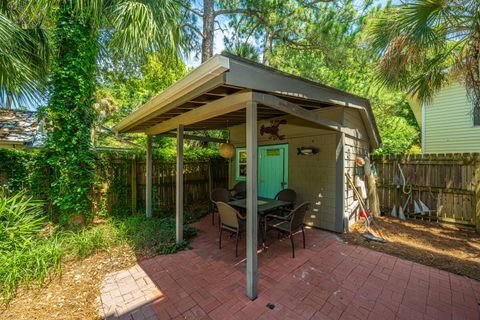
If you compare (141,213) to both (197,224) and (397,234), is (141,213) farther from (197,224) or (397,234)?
(397,234)

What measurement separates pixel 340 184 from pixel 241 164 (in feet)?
11.0

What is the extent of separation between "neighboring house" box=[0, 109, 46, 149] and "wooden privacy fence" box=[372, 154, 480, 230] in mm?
9449

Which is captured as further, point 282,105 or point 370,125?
point 370,125

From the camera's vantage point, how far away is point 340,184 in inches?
181

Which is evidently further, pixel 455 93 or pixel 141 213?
pixel 455 93

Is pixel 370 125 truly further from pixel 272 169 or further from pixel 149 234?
pixel 149 234

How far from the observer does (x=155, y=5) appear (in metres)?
4.16

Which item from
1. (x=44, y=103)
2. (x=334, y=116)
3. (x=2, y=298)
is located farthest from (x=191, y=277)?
(x=44, y=103)

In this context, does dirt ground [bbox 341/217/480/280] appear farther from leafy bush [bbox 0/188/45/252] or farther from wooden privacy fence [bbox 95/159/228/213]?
leafy bush [bbox 0/188/45/252]

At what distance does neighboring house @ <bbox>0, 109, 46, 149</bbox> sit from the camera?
5.45 m

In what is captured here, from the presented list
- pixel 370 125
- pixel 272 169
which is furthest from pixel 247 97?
pixel 370 125

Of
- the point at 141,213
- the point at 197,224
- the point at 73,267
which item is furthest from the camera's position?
the point at 141,213

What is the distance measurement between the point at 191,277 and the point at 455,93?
11.8 metres

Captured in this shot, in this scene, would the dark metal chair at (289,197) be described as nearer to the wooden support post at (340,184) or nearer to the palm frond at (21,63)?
the wooden support post at (340,184)
